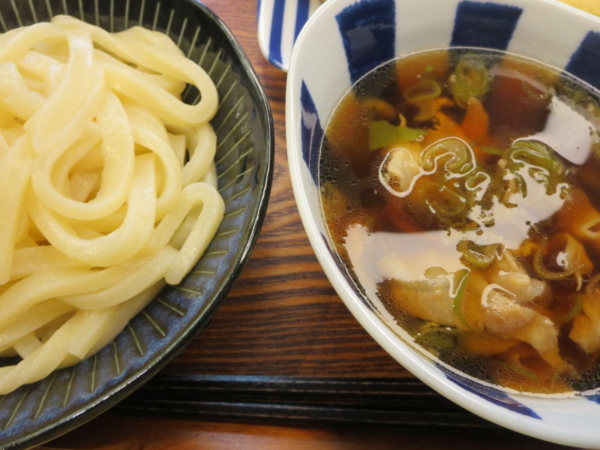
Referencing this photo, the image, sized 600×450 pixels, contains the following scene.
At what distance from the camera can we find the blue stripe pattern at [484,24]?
1.19m

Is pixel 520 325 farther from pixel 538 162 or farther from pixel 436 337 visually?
pixel 538 162

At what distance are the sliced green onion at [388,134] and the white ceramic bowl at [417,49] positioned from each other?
117mm

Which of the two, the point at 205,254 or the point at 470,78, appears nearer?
the point at 205,254

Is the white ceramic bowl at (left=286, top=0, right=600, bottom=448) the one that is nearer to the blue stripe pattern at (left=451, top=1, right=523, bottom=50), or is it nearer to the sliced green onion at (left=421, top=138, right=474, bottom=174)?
the blue stripe pattern at (left=451, top=1, right=523, bottom=50)

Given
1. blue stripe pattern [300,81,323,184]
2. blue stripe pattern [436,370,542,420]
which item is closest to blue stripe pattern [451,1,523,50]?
blue stripe pattern [300,81,323,184]

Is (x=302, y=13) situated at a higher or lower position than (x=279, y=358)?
higher

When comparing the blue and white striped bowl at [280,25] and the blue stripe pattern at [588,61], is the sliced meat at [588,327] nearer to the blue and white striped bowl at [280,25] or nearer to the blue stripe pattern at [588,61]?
the blue stripe pattern at [588,61]

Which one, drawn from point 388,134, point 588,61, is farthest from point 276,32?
A: point 588,61

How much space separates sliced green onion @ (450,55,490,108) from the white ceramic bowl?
0.04m

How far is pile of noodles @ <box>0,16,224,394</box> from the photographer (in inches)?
42.1

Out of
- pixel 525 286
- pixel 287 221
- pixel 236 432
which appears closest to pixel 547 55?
pixel 525 286

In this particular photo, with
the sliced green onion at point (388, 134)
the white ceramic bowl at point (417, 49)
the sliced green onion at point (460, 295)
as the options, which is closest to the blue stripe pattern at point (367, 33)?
the white ceramic bowl at point (417, 49)

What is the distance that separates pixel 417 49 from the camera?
1266 millimetres

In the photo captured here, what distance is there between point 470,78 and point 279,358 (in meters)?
0.84
